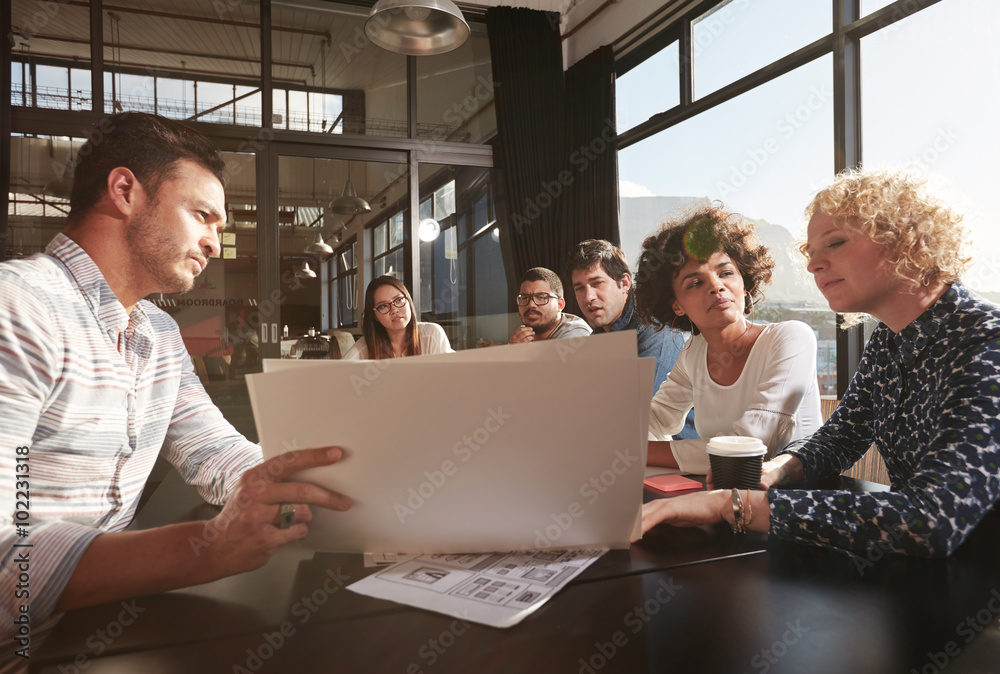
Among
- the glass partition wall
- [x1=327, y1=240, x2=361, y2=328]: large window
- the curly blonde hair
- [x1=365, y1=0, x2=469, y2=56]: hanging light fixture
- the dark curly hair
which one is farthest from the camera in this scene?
[x1=327, y1=240, x2=361, y2=328]: large window

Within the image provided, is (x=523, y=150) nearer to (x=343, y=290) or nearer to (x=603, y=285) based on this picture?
(x=343, y=290)

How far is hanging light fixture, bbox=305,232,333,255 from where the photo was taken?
14.5 feet

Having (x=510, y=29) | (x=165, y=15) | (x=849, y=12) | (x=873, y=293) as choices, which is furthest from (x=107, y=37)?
(x=873, y=293)

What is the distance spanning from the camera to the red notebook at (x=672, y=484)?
1.18 metres

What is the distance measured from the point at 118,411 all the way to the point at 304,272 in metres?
3.52

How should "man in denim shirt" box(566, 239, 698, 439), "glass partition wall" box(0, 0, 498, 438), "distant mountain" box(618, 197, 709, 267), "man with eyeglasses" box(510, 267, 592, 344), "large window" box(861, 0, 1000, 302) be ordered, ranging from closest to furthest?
"large window" box(861, 0, 1000, 302), "man in denim shirt" box(566, 239, 698, 439), "man with eyeglasses" box(510, 267, 592, 344), "glass partition wall" box(0, 0, 498, 438), "distant mountain" box(618, 197, 709, 267)

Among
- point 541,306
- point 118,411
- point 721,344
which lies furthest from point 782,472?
point 541,306

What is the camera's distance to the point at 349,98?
453 centimetres

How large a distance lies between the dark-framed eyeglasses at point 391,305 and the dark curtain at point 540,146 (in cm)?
154

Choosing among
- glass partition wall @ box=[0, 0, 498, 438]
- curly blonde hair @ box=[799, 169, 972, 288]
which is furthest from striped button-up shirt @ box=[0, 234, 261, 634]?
glass partition wall @ box=[0, 0, 498, 438]

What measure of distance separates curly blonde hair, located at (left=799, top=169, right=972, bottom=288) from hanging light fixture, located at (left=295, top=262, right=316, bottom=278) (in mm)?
3691

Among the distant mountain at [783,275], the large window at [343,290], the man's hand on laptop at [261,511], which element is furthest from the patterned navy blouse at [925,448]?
the large window at [343,290]

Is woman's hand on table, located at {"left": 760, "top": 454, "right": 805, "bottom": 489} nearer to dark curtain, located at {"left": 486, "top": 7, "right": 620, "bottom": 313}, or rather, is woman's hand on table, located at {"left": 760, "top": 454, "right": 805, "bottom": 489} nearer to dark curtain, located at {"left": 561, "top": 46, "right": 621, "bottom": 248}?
dark curtain, located at {"left": 561, "top": 46, "right": 621, "bottom": 248}

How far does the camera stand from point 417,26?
8.13 ft
